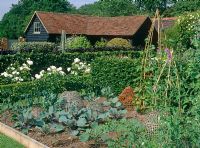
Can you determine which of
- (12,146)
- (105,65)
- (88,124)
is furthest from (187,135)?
(105,65)

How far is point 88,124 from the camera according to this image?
915cm

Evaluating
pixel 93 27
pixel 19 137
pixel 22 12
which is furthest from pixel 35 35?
pixel 22 12

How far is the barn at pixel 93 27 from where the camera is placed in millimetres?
39125

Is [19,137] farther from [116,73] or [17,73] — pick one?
[17,73]

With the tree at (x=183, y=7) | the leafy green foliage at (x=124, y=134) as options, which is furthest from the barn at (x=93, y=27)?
the leafy green foliage at (x=124, y=134)

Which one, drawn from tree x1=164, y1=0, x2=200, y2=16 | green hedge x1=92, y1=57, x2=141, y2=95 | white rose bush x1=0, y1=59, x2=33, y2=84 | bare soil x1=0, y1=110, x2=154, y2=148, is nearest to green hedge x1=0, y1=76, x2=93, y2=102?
green hedge x1=92, y1=57, x2=141, y2=95

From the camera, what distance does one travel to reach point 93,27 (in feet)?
136

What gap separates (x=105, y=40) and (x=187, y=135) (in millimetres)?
34013

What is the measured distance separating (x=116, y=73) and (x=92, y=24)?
2773 centimetres

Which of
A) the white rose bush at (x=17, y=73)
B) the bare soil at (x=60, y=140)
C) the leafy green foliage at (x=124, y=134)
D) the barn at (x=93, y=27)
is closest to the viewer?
the leafy green foliage at (x=124, y=134)

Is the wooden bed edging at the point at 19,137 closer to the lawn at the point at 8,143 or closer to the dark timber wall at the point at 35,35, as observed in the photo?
the lawn at the point at 8,143

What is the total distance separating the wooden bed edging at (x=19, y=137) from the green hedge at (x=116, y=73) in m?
5.03

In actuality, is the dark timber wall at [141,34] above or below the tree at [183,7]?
below

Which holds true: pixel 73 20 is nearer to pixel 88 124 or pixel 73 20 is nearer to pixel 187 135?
pixel 88 124
